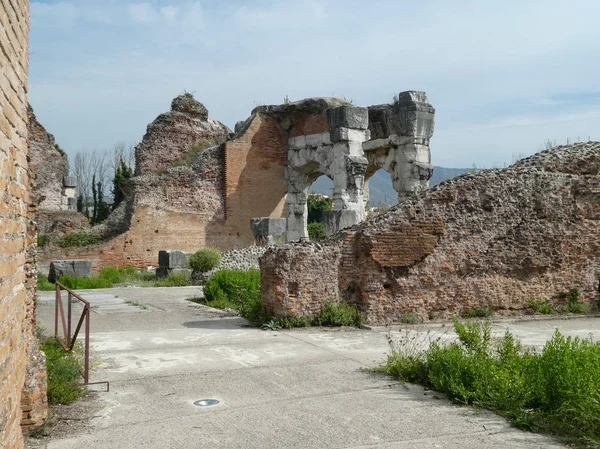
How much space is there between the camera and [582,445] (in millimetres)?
4504

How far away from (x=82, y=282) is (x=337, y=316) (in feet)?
29.5

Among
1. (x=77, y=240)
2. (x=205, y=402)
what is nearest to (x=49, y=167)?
(x=77, y=240)

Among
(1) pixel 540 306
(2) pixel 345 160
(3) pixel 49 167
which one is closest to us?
(1) pixel 540 306

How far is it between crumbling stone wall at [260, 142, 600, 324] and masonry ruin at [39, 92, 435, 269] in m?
8.22

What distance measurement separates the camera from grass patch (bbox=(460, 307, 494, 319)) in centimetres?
1017

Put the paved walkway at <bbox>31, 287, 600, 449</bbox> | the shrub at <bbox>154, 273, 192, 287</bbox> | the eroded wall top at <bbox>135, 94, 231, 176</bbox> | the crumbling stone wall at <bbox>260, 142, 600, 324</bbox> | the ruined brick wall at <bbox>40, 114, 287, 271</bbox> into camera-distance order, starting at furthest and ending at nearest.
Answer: the eroded wall top at <bbox>135, 94, 231, 176</bbox> < the ruined brick wall at <bbox>40, 114, 287, 271</bbox> < the shrub at <bbox>154, 273, 192, 287</bbox> < the crumbling stone wall at <bbox>260, 142, 600, 324</bbox> < the paved walkway at <bbox>31, 287, 600, 449</bbox>

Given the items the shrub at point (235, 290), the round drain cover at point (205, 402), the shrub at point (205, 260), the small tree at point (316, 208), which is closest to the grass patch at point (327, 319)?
the shrub at point (235, 290)

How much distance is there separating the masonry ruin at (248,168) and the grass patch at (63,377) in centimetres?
1310

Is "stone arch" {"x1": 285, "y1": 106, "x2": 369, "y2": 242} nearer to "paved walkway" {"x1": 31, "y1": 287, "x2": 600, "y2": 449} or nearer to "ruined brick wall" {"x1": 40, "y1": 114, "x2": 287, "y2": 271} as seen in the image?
"ruined brick wall" {"x1": 40, "y1": 114, "x2": 287, "y2": 271}

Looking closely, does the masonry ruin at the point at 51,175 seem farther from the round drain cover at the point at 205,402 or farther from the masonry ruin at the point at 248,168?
the round drain cover at the point at 205,402

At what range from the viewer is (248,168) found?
76.5ft

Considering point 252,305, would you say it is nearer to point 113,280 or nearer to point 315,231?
point 113,280

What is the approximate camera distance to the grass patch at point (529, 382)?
188 inches

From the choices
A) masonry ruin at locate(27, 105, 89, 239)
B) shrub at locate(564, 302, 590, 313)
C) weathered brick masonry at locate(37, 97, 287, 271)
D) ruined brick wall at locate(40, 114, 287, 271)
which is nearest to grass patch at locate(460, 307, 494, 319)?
shrub at locate(564, 302, 590, 313)
